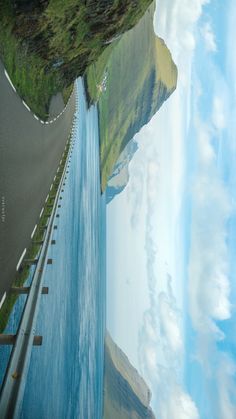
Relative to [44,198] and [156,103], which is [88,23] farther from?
[156,103]

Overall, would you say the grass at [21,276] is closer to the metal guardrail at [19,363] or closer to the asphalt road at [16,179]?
the asphalt road at [16,179]

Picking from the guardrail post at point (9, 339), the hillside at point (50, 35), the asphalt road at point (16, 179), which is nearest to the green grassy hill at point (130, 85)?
the hillside at point (50, 35)

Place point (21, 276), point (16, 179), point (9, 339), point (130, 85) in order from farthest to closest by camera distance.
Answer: point (130, 85)
point (16, 179)
point (21, 276)
point (9, 339)

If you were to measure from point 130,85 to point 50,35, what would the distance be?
136 meters

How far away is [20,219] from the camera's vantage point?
15.3 meters

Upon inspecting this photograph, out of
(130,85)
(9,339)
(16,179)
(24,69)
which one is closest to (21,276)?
(16,179)

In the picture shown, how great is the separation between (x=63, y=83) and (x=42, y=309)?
71.0 feet

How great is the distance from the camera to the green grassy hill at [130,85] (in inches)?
4862

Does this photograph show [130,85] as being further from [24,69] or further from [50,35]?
[24,69]

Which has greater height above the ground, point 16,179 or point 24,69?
point 24,69

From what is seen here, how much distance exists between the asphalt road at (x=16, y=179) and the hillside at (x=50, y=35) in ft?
5.49

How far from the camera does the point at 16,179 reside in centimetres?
1535

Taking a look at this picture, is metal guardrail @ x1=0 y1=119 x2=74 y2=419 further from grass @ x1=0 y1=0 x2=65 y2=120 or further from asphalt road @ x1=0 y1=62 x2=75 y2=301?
grass @ x1=0 y1=0 x2=65 y2=120

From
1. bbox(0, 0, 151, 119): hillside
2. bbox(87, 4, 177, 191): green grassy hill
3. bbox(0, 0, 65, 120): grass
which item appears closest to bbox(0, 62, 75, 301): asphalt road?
bbox(0, 0, 65, 120): grass
